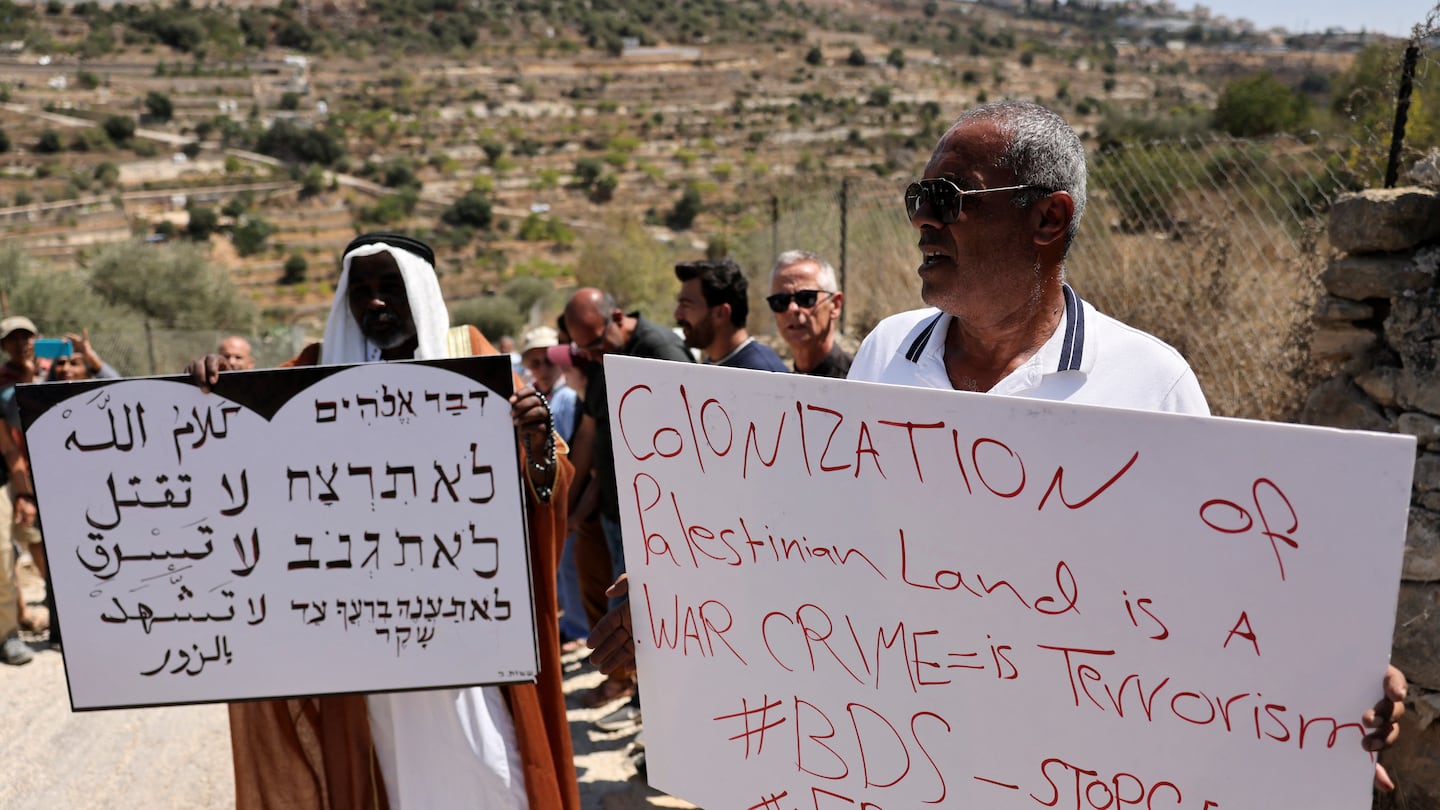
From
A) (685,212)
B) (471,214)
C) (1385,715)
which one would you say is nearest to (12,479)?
(1385,715)

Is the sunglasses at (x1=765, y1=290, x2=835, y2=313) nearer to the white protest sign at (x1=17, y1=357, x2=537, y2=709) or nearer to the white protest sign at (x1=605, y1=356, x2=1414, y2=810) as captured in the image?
the white protest sign at (x1=17, y1=357, x2=537, y2=709)

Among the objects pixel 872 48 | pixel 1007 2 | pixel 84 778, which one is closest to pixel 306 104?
pixel 872 48

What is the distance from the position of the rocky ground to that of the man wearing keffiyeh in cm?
127

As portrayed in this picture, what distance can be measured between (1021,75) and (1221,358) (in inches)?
2439

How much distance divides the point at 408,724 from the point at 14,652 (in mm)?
4301

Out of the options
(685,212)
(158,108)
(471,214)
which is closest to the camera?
(685,212)

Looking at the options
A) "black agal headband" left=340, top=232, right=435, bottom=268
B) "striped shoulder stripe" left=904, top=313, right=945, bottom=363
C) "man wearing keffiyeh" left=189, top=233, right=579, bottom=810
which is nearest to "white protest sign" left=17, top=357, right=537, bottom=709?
"man wearing keffiyeh" left=189, top=233, right=579, bottom=810

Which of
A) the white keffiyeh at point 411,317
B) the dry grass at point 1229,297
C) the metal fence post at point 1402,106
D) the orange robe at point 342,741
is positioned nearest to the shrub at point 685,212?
the dry grass at point 1229,297

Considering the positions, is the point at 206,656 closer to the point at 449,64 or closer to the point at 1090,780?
the point at 1090,780

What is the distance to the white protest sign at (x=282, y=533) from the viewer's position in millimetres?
2686

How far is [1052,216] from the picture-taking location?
183 cm

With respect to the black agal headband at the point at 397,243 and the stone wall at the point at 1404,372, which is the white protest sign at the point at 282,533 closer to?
the black agal headband at the point at 397,243

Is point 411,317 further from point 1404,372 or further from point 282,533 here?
point 1404,372

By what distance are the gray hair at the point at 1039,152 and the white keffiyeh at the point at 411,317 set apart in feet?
6.05
